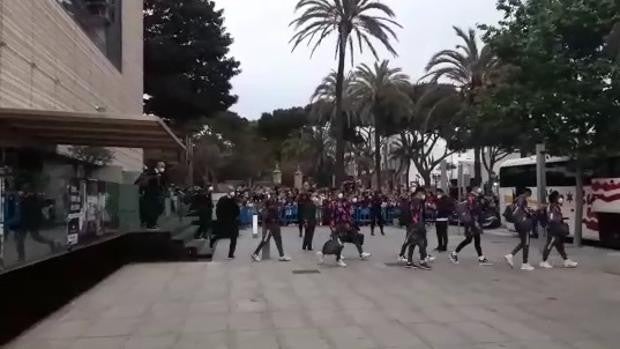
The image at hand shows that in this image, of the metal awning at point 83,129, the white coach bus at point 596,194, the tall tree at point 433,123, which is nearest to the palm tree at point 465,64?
the tall tree at point 433,123

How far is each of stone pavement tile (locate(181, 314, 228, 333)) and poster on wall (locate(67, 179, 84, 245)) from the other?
2.85m

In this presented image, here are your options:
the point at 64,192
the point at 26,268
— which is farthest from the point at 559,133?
the point at 26,268

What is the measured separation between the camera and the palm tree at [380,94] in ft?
163

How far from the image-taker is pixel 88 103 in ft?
70.3

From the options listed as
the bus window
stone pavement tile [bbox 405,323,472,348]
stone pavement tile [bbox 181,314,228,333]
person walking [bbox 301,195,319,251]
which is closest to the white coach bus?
the bus window

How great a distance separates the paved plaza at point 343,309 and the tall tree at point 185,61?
29.1 metres

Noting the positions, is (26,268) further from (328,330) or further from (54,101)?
(54,101)

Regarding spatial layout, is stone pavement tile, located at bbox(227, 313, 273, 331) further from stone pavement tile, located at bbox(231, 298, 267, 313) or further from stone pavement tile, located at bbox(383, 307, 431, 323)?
stone pavement tile, located at bbox(383, 307, 431, 323)

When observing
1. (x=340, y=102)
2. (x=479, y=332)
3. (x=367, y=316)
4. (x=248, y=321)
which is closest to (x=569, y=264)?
(x=367, y=316)

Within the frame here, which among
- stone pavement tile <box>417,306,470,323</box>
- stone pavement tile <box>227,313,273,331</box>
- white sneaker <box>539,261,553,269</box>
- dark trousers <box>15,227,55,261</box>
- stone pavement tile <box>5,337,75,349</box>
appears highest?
dark trousers <box>15,227,55,261</box>

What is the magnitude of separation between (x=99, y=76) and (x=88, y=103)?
8.21 ft

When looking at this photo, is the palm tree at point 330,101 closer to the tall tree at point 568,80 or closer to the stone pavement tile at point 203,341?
the tall tree at point 568,80

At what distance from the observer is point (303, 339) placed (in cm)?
806

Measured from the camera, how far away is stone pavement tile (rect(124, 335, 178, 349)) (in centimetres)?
788
